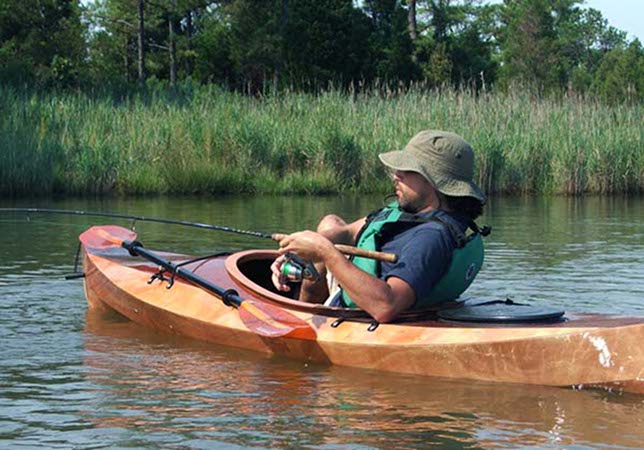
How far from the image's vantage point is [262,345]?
620 cm

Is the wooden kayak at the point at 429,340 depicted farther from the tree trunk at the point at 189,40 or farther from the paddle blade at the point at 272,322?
the tree trunk at the point at 189,40

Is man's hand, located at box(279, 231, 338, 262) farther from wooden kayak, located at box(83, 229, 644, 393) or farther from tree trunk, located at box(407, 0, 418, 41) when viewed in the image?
tree trunk, located at box(407, 0, 418, 41)

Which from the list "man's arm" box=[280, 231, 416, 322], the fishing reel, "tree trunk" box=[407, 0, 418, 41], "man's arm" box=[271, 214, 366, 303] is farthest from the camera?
"tree trunk" box=[407, 0, 418, 41]

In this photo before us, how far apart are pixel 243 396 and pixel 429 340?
884 millimetres

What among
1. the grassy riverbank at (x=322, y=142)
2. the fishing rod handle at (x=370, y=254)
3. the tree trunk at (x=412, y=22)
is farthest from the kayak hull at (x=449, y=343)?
the tree trunk at (x=412, y=22)

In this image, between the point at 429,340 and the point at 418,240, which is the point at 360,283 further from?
the point at 429,340

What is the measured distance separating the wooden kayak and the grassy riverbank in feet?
32.8

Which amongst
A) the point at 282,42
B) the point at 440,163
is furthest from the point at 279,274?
the point at 282,42

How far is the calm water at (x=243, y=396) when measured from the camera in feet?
15.3

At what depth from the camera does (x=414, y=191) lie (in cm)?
556

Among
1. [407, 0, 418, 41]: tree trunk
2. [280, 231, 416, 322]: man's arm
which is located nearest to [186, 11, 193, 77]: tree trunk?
[407, 0, 418, 41]: tree trunk

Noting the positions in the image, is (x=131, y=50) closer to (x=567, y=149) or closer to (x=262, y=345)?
(x=567, y=149)

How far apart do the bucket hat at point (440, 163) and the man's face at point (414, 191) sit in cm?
7

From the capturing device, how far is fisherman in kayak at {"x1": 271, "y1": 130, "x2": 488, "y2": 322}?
17.6 feet
